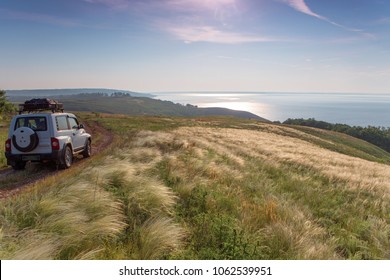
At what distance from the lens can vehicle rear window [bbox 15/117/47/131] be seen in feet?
36.4

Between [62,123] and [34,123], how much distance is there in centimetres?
115

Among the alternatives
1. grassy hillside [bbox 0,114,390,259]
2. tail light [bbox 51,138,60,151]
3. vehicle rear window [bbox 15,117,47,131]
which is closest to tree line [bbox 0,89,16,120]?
vehicle rear window [bbox 15,117,47,131]

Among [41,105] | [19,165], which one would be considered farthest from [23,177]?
[41,105]

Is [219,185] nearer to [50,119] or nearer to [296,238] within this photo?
[296,238]

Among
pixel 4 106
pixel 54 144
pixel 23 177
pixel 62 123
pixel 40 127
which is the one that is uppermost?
pixel 4 106

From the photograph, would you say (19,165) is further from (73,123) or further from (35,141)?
(73,123)

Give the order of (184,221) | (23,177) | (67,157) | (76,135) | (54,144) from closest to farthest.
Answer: (184,221)
(23,177)
(54,144)
(67,157)
(76,135)

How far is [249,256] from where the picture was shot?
13.0 ft

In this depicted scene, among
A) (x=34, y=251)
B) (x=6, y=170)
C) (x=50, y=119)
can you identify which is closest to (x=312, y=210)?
(x=34, y=251)

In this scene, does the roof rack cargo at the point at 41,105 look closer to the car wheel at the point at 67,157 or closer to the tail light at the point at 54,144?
the car wheel at the point at 67,157

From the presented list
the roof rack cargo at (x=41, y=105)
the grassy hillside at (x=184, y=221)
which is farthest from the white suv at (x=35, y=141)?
the grassy hillside at (x=184, y=221)

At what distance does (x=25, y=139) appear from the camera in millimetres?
10750

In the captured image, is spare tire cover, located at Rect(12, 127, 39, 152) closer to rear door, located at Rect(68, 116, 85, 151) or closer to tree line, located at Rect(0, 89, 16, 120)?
rear door, located at Rect(68, 116, 85, 151)

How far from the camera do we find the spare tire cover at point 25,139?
10.7 meters
